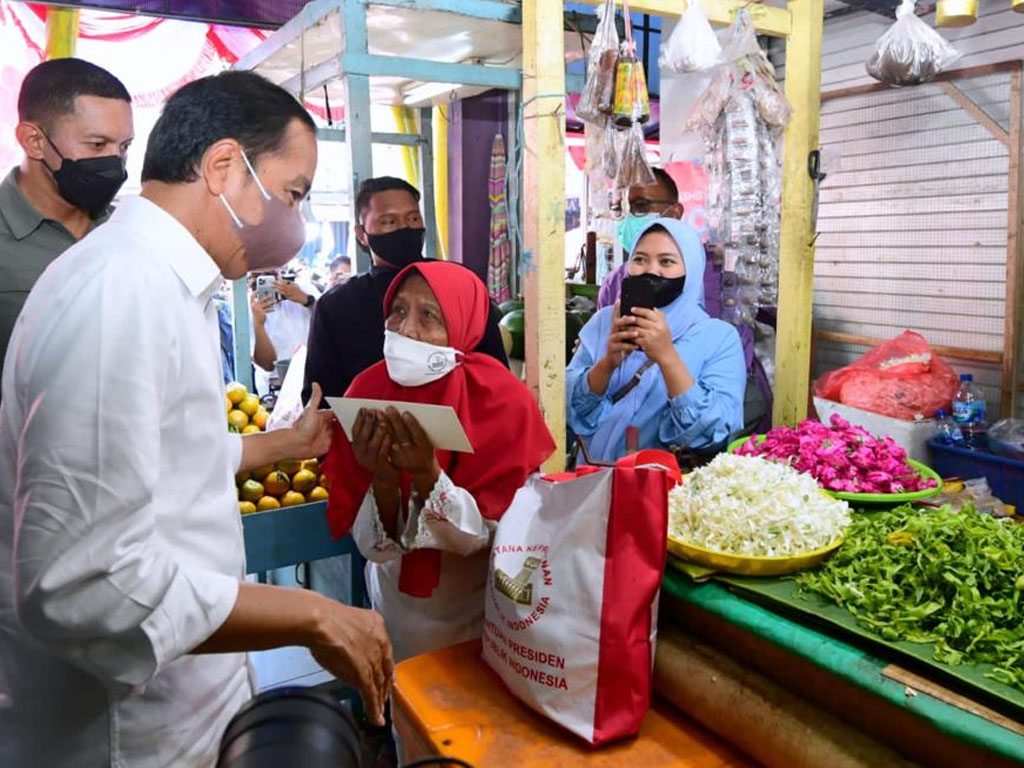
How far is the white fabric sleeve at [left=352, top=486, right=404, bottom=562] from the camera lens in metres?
1.82

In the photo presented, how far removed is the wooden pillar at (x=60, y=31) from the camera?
194 inches

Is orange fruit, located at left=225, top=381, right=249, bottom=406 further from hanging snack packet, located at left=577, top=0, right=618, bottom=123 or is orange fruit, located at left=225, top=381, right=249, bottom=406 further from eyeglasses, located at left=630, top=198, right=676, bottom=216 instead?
eyeglasses, located at left=630, top=198, right=676, bottom=216

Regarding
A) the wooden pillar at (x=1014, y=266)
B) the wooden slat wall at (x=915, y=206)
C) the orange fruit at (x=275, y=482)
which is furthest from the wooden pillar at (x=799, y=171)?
the wooden slat wall at (x=915, y=206)

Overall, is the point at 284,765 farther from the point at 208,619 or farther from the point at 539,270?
the point at 539,270

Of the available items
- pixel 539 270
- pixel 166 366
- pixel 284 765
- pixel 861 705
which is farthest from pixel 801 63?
pixel 284 765

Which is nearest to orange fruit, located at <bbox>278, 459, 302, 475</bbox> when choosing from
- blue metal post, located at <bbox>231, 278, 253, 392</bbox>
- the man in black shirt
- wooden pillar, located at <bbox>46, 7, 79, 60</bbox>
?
the man in black shirt

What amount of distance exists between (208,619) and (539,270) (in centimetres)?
157

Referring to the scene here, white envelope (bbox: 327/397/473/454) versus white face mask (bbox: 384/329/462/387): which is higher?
white face mask (bbox: 384/329/462/387)

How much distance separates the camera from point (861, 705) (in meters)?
1.23

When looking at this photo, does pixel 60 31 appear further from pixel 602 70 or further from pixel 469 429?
pixel 469 429

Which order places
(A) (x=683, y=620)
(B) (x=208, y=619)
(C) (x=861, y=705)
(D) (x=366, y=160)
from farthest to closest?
(D) (x=366, y=160), (A) (x=683, y=620), (C) (x=861, y=705), (B) (x=208, y=619)

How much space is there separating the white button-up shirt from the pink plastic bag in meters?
4.00

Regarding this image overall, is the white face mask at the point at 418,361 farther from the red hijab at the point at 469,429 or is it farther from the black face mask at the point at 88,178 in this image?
the black face mask at the point at 88,178

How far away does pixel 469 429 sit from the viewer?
1884 mm
